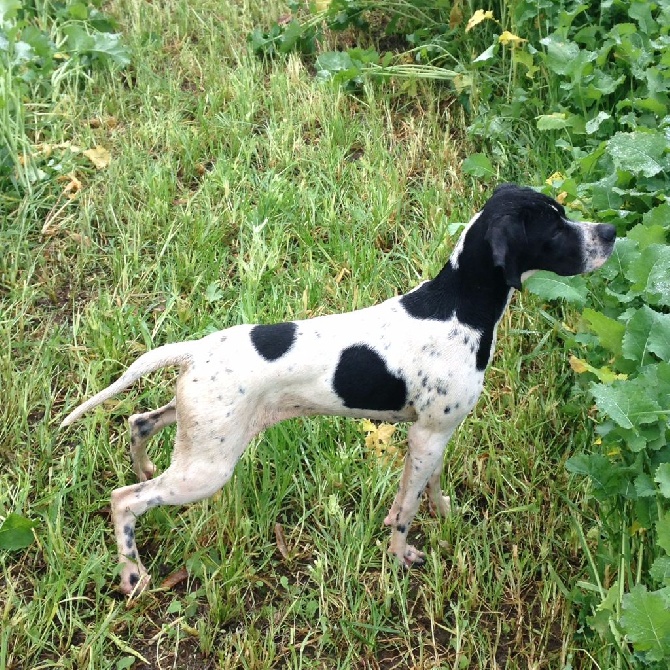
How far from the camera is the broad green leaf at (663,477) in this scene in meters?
2.67

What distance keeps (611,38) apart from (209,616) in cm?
384

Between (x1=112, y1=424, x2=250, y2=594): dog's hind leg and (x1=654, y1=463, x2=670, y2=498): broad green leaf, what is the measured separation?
1360 mm

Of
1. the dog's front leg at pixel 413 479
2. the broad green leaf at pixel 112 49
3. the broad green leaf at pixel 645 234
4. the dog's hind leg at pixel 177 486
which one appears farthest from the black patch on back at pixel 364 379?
the broad green leaf at pixel 112 49

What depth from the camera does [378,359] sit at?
3059 millimetres

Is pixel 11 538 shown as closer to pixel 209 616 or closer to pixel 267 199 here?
pixel 209 616

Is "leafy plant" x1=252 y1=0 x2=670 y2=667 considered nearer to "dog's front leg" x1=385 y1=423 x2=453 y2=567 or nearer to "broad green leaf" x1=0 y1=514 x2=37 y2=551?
"dog's front leg" x1=385 y1=423 x2=453 y2=567

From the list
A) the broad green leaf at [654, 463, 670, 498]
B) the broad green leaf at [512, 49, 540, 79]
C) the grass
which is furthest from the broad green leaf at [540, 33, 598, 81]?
the broad green leaf at [654, 463, 670, 498]

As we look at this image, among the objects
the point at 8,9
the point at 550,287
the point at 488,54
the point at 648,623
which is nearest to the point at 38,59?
the point at 8,9

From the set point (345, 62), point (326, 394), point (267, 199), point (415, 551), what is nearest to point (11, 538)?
point (326, 394)

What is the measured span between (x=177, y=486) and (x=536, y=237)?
4.99ft

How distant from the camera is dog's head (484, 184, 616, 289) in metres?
2.91

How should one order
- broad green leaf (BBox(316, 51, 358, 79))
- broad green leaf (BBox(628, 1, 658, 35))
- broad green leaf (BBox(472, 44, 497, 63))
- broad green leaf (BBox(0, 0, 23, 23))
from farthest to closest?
broad green leaf (BBox(316, 51, 358, 79))
broad green leaf (BBox(0, 0, 23, 23))
broad green leaf (BBox(472, 44, 497, 63))
broad green leaf (BBox(628, 1, 658, 35))

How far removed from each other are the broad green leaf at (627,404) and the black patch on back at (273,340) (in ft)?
3.39

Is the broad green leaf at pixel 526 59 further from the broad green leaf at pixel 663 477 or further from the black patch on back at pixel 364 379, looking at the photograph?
the broad green leaf at pixel 663 477
